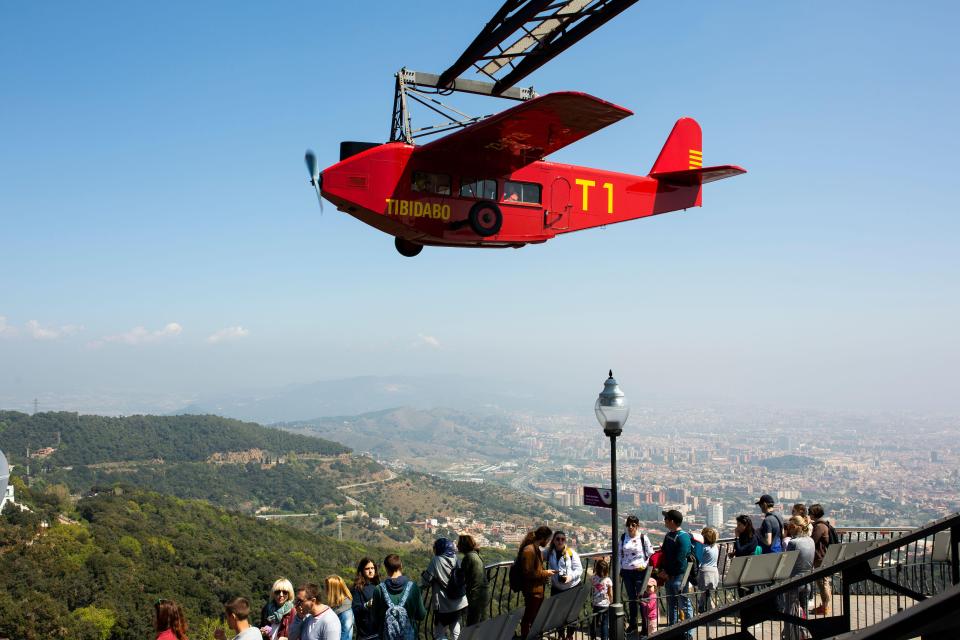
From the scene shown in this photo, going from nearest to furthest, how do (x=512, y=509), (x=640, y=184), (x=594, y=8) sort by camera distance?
(x=594, y=8) → (x=640, y=184) → (x=512, y=509)

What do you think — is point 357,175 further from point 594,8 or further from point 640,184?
point 640,184

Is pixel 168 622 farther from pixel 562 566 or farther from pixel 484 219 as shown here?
pixel 484 219

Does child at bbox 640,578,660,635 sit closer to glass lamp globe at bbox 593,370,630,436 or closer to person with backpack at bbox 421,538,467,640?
glass lamp globe at bbox 593,370,630,436

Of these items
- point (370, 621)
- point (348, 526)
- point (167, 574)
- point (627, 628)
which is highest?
point (370, 621)

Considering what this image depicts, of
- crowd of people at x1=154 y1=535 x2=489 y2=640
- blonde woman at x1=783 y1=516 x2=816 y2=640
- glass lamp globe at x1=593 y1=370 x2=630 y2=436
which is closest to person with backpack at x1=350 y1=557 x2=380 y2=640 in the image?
crowd of people at x1=154 y1=535 x2=489 y2=640

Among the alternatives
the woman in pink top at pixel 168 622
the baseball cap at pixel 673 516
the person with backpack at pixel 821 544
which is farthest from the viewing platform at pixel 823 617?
the woman in pink top at pixel 168 622

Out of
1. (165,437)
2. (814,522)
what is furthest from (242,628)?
(165,437)

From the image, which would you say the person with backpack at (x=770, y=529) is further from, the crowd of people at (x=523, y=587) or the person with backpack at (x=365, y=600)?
the person with backpack at (x=365, y=600)
